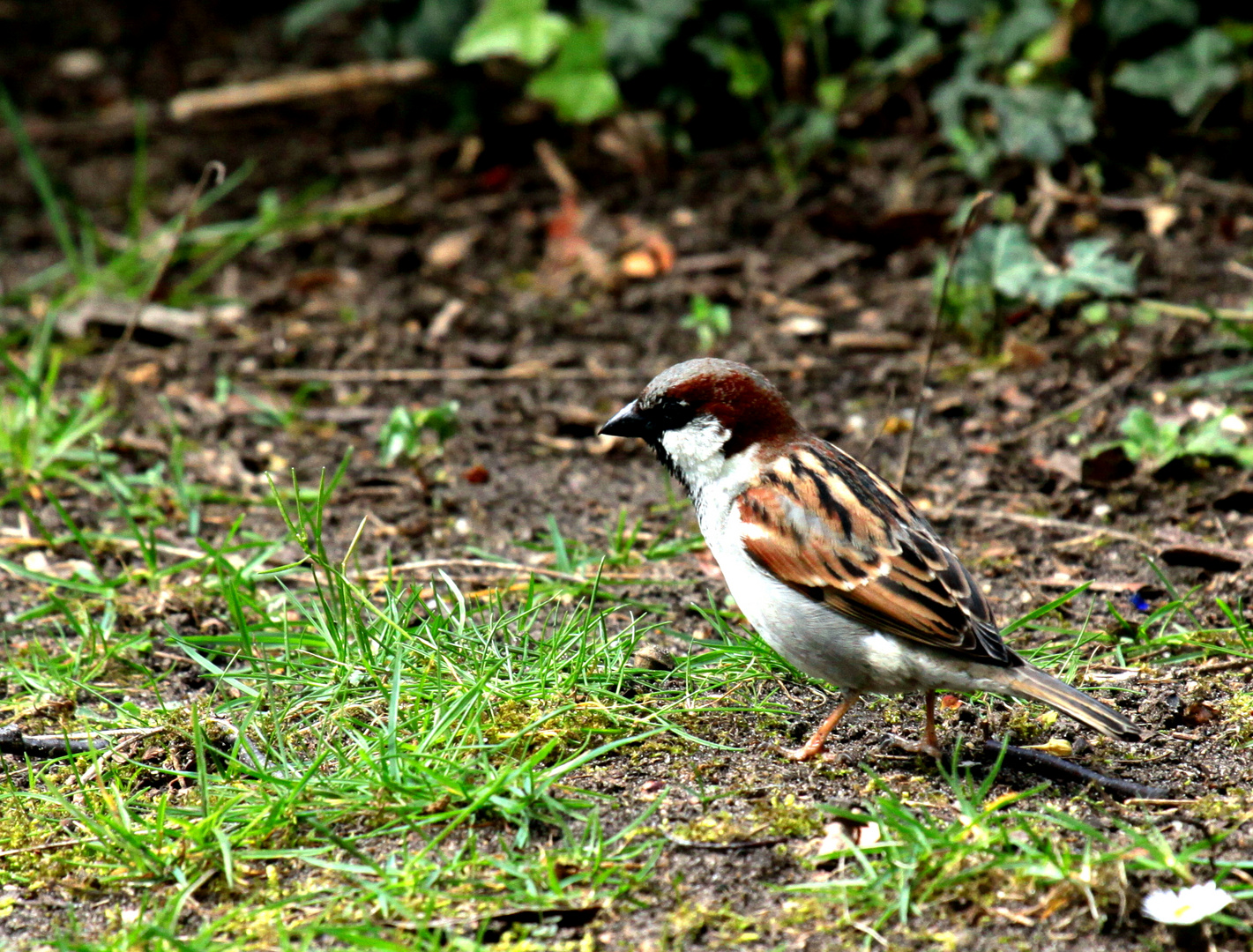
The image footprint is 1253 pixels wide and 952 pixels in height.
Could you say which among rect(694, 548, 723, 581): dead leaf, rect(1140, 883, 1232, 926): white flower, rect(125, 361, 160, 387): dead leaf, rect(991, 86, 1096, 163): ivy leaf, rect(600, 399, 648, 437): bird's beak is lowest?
rect(694, 548, 723, 581): dead leaf

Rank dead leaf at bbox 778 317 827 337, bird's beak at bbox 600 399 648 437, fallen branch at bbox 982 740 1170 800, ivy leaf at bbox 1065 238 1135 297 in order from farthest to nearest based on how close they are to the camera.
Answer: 1. dead leaf at bbox 778 317 827 337
2. ivy leaf at bbox 1065 238 1135 297
3. bird's beak at bbox 600 399 648 437
4. fallen branch at bbox 982 740 1170 800

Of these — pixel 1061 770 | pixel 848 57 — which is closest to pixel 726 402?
pixel 1061 770

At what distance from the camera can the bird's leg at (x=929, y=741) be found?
11.2 ft

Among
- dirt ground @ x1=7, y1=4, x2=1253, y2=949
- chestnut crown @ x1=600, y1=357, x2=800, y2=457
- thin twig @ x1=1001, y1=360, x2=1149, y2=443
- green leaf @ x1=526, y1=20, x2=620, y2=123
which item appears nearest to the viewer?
dirt ground @ x1=7, y1=4, x2=1253, y2=949

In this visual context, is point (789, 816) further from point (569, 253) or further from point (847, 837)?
point (569, 253)

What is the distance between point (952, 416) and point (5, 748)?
3593 millimetres

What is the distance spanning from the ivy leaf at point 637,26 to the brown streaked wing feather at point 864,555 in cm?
375

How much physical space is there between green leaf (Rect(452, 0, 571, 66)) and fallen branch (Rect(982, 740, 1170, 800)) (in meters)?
4.38

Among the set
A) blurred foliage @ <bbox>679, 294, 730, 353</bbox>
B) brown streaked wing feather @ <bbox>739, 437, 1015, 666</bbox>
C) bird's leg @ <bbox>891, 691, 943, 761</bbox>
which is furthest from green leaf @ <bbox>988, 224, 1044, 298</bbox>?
bird's leg @ <bbox>891, 691, 943, 761</bbox>

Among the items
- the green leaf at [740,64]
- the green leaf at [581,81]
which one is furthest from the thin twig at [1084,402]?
the green leaf at [581,81]

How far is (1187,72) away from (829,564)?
12.9 feet

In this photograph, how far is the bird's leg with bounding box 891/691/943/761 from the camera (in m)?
3.41

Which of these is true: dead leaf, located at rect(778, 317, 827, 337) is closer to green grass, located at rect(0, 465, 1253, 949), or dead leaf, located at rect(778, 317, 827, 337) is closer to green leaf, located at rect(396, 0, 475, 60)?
green grass, located at rect(0, 465, 1253, 949)

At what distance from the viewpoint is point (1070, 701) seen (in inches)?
127
